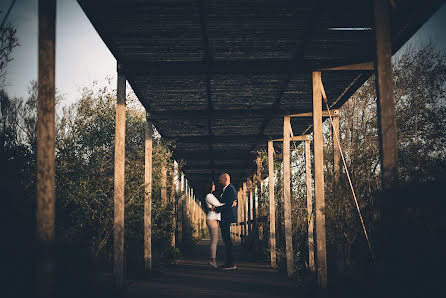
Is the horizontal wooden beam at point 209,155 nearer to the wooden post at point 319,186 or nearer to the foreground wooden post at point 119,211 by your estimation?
the foreground wooden post at point 119,211

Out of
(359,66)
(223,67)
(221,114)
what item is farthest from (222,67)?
(221,114)

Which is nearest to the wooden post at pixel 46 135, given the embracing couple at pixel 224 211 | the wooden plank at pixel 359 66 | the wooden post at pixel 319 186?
the wooden post at pixel 319 186

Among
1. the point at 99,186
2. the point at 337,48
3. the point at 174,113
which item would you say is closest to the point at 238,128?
the point at 174,113

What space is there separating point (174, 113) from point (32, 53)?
3332mm

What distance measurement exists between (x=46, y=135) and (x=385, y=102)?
11.5 ft

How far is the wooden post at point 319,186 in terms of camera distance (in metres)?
7.32

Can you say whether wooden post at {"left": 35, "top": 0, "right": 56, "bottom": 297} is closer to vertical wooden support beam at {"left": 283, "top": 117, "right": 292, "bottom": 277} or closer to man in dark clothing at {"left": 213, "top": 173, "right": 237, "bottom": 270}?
man in dark clothing at {"left": 213, "top": 173, "right": 237, "bottom": 270}

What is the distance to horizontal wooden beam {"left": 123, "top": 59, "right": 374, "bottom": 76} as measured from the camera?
7779 millimetres

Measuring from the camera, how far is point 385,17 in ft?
18.2

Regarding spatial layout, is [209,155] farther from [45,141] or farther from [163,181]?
[45,141]

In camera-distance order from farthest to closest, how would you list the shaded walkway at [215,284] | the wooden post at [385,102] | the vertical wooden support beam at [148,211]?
1. the vertical wooden support beam at [148,211]
2. the shaded walkway at [215,284]
3. the wooden post at [385,102]

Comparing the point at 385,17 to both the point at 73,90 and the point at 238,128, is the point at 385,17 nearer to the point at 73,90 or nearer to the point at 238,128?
the point at 238,128

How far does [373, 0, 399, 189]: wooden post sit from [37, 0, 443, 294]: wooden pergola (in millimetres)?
11

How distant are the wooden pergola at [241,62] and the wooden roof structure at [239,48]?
0.02 metres
